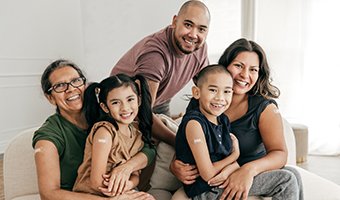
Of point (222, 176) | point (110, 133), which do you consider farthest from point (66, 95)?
point (222, 176)

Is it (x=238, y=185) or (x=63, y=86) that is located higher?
(x=63, y=86)

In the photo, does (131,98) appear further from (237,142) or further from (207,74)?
(237,142)

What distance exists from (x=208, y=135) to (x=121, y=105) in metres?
0.39

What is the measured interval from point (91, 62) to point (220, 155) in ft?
13.5

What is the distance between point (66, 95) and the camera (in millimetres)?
1538

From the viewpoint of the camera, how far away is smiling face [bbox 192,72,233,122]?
1546 millimetres

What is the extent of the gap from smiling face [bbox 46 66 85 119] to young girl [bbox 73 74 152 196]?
4 cm

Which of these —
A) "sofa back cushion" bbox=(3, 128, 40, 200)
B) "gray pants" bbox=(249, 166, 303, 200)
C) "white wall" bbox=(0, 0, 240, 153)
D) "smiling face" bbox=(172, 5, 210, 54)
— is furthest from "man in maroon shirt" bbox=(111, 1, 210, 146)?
"white wall" bbox=(0, 0, 240, 153)

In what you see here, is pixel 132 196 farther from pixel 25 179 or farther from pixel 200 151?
pixel 25 179

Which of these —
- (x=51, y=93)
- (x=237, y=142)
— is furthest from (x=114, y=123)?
(x=237, y=142)

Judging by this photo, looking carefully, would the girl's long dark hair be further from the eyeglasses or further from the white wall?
the white wall

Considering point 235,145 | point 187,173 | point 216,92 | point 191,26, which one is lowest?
point 187,173

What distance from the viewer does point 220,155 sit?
1562mm

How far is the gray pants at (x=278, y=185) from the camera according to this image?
1.46m
